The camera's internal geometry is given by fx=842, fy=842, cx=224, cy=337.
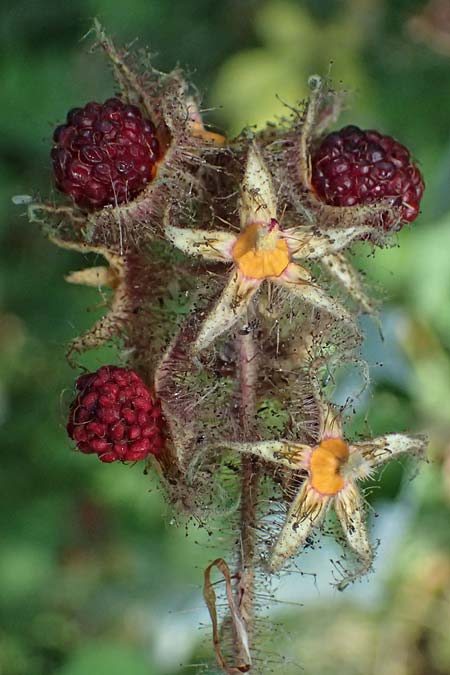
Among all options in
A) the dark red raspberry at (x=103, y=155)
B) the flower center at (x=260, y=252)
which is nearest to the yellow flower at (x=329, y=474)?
the flower center at (x=260, y=252)

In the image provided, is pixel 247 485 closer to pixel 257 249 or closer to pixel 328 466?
pixel 328 466

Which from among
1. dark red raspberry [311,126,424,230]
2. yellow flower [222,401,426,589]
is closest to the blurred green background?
dark red raspberry [311,126,424,230]

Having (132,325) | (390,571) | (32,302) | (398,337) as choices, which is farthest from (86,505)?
(132,325)

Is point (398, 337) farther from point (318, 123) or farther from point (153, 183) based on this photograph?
point (153, 183)

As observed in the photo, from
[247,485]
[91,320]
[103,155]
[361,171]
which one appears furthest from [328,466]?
[91,320]

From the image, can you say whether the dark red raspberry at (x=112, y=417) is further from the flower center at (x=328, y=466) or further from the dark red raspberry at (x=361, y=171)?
the dark red raspberry at (x=361, y=171)

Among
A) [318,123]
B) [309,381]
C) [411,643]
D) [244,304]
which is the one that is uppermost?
[318,123]
